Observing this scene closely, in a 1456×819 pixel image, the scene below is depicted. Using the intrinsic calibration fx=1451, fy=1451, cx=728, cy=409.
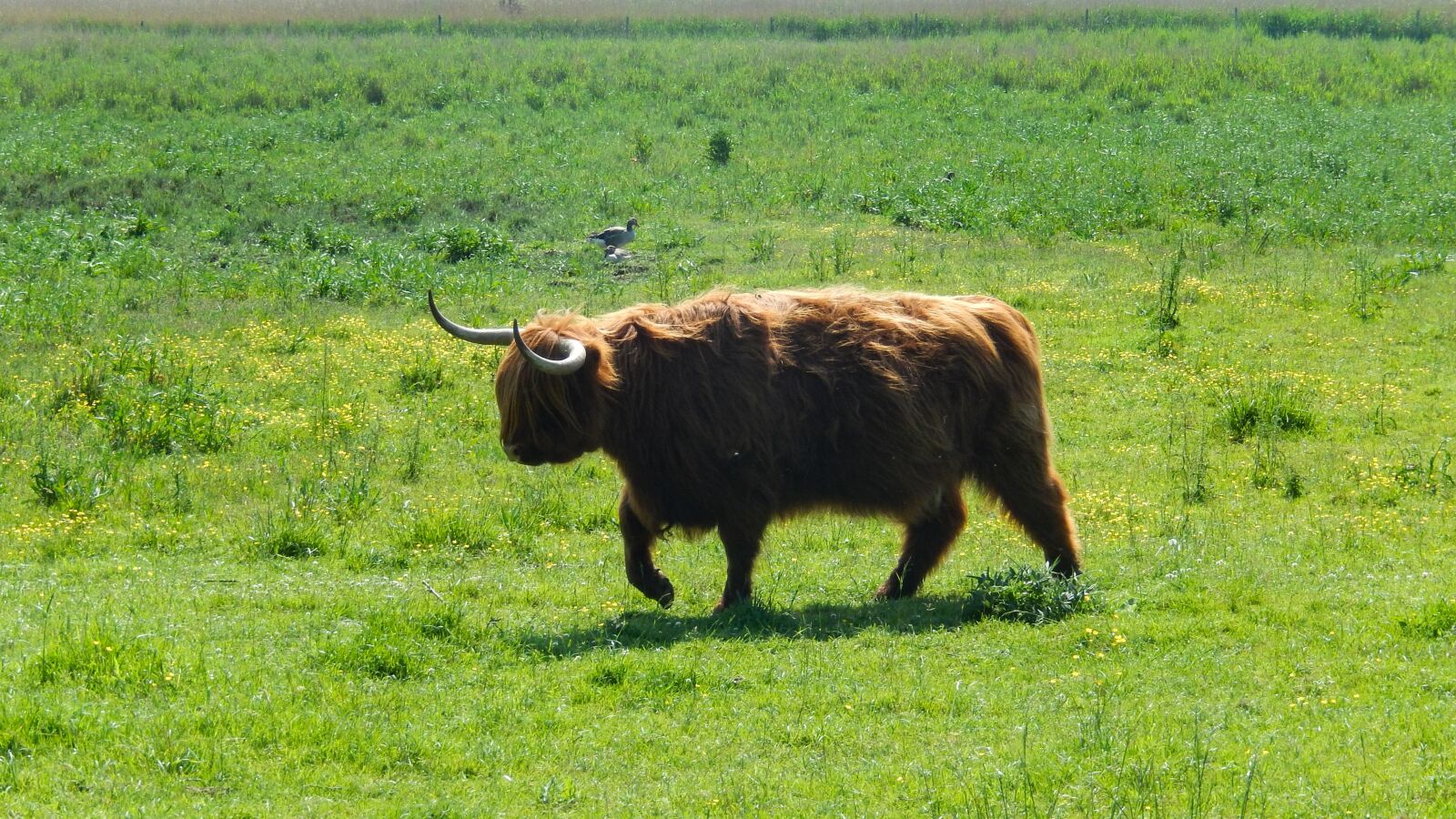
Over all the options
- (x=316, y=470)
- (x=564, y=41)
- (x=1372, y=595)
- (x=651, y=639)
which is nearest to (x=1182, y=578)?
(x=1372, y=595)

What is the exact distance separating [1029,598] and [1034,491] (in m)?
0.93

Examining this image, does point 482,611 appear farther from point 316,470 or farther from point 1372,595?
point 1372,595

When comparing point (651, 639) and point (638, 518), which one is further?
point (638, 518)

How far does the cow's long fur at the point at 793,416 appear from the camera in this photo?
8.10 m

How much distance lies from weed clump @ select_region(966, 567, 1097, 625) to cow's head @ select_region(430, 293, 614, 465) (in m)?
2.30

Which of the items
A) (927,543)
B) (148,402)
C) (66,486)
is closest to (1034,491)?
(927,543)

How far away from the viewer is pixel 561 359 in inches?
314

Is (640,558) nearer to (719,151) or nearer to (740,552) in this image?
(740,552)

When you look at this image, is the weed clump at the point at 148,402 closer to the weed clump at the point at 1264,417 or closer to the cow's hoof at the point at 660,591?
the cow's hoof at the point at 660,591

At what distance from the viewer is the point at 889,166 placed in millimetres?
25203

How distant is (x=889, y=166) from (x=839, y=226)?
413cm

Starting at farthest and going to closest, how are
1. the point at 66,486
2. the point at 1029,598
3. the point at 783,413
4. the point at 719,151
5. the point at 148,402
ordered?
the point at 719,151
the point at 148,402
the point at 66,486
the point at 783,413
the point at 1029,598

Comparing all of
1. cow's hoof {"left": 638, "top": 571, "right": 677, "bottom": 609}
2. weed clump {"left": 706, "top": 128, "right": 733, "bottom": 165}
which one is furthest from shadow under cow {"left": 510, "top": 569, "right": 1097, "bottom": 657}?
weed clump {"left": 706, "top": 128, "right": 733, "bottom": 165}

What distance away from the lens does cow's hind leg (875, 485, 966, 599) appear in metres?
8.80
